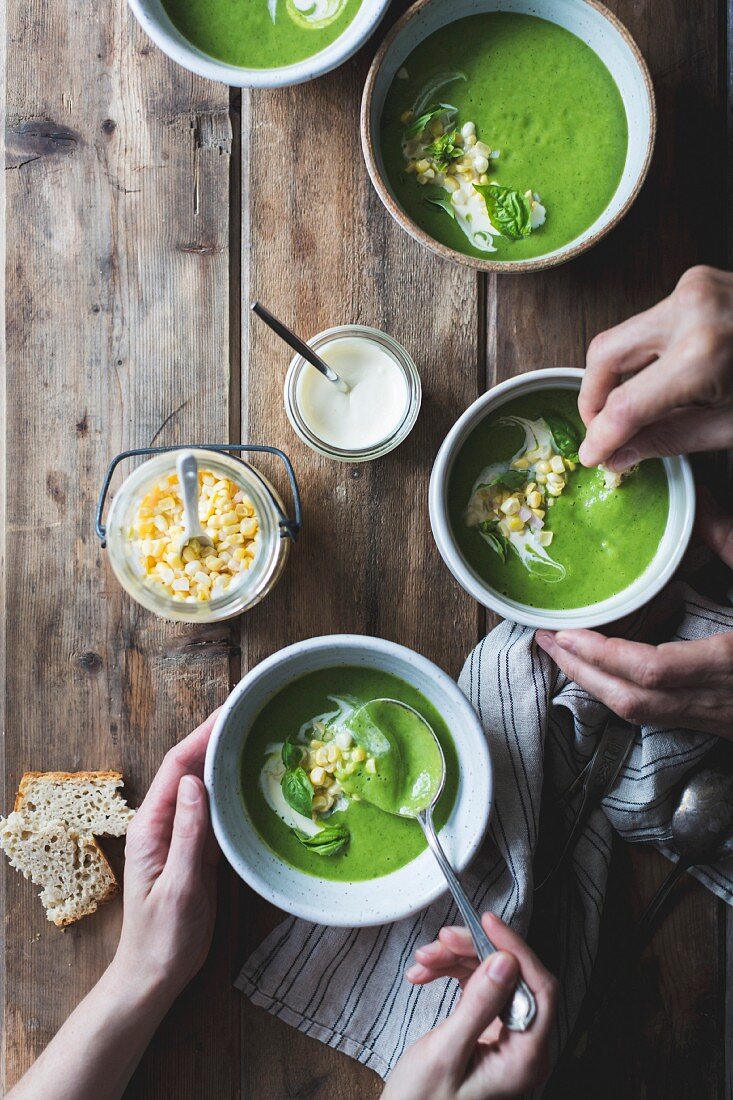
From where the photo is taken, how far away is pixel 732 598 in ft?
6.54

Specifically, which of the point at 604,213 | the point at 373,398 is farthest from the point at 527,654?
the point at 604,213

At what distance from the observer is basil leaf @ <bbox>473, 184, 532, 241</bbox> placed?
1.86 m

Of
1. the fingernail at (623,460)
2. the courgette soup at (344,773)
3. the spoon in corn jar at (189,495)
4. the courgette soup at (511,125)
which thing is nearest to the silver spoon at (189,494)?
the spoon in corn jar at (189,495)

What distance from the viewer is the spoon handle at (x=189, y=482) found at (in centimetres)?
172

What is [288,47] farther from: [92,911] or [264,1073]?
[264,1073]

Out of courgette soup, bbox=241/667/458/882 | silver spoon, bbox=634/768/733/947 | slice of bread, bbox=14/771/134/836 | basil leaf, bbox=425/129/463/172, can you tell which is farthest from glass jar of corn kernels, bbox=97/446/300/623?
silver spoon, bbox=634/768/733/947

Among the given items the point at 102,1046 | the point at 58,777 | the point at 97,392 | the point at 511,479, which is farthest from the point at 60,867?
the point at 511,479

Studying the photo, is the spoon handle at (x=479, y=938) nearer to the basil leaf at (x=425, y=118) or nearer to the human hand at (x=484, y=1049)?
the human hand at (x=484, y=1049)

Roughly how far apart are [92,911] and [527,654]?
3.61 feet

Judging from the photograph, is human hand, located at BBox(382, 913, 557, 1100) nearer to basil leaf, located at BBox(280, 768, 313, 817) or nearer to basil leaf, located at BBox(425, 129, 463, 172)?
basil leaf, located at BBox(280, 768, 313, 817)

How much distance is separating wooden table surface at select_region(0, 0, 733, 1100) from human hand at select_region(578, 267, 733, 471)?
0.35 m

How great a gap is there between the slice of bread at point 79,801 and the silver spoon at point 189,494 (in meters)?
0.58

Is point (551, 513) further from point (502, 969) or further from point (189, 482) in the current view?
point (502, 969)

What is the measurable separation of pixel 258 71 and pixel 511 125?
0.53 metres
